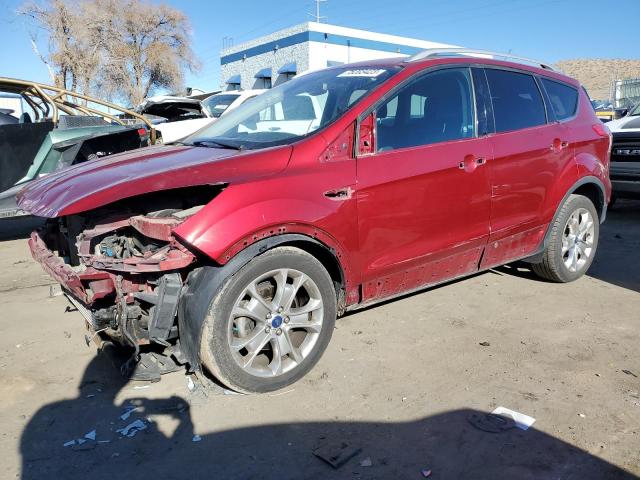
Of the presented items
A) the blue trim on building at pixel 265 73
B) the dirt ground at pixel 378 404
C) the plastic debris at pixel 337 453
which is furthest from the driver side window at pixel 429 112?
the blue trim on building at pixel 265 73

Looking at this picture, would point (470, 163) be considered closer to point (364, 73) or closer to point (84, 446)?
point (364, 73)

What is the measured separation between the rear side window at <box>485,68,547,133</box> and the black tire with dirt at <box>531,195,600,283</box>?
0.84 meters

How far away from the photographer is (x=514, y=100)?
4281 millimetres

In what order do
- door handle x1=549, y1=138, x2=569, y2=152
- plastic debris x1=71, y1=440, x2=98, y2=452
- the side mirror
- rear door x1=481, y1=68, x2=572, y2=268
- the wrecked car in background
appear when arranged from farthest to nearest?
the wrecked car in background, door handle x1=549, y1=138, x2=569, y2=152, rear door x1=481, y1=68, x2=572, y2=268, the side mirror, plastic debris x1=71, y1=440, x2=98, y2=452

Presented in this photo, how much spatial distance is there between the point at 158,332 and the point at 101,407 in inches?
23.2

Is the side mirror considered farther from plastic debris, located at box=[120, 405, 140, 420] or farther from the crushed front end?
plastic debris, located at box=[120, 405, 140, 420]

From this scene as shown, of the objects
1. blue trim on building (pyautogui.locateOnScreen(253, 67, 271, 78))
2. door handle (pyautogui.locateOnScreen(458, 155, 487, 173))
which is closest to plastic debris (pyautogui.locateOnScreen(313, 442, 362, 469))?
door handle (pyautogui.locateOnScreen(458, 155, 487, 173))

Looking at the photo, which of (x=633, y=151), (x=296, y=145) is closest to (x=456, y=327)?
(x=296, y=145)

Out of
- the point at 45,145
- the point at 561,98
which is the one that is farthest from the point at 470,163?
the point at 45,145

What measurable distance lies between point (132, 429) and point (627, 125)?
26.9 ft

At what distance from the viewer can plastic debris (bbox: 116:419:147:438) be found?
2722mm

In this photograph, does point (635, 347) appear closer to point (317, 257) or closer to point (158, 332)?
point (317, 257)

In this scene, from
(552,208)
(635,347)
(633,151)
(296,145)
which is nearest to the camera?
(296,145)

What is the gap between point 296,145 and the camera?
10.5ft
